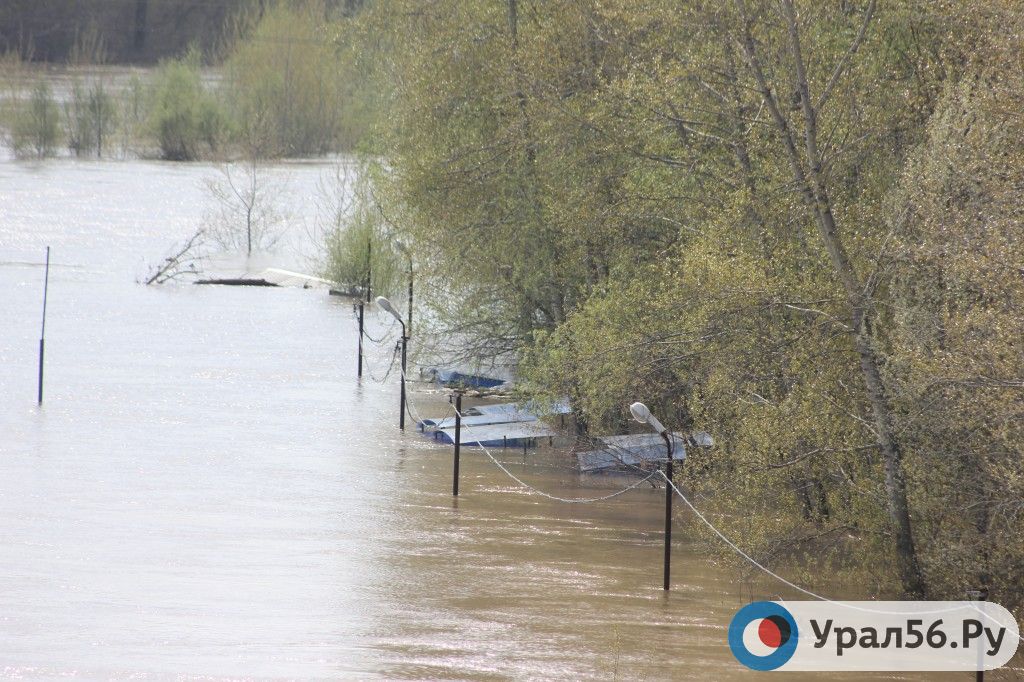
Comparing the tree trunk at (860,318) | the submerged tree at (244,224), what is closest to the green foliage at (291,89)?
the submerged tree at (244,224)

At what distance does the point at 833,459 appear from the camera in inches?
530

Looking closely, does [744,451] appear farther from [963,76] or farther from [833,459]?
[963,76]

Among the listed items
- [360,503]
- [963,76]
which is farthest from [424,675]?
[963,76]

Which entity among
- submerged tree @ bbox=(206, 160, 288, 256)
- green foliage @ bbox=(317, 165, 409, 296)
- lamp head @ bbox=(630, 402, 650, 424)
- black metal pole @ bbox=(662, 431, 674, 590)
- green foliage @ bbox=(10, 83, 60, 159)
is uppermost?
green foliage @ bbox=(10, 83, 60, 159)

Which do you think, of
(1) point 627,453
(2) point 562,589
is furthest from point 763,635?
(1) point 627,453

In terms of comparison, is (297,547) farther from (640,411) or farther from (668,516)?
(640,411)

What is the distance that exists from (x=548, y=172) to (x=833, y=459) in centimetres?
721

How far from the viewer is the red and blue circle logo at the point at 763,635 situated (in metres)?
11.2

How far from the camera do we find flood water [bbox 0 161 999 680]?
11094 mm

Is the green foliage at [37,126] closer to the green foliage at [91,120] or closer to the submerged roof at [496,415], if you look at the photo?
the green foliage at [91,120]

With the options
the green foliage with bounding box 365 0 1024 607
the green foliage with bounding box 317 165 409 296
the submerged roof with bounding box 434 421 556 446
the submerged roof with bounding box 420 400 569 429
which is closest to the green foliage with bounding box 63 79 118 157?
the green foliage with bounding box 317 165 409 296

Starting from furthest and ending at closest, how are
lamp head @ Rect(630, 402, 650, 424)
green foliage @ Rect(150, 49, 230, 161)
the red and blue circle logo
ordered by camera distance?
green foliage @ Rect(150, 49, 230, 161)
lamp head @ Rect(630, 402, 650, 424)
the red and blue circle logo
